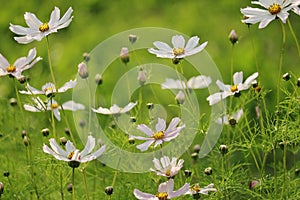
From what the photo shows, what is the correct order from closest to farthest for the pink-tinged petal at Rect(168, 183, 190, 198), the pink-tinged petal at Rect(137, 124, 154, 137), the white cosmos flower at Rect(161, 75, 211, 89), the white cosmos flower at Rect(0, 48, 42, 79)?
the pink-tinged petal at Rect(168, 183, 190, 198) < the pink-tinged petal at Rect(137, 124, 154, 137) < the white cosmos flower at Rect(0, 48, 42, 79) < the white cosmos flower at Rect(161, 75, 211, 89)

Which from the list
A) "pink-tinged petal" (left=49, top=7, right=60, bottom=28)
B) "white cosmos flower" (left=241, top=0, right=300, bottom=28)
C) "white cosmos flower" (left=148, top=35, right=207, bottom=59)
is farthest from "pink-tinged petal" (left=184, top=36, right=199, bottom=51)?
"pink-tinged petal" (left=49, top=7, right=60, bottom=28)

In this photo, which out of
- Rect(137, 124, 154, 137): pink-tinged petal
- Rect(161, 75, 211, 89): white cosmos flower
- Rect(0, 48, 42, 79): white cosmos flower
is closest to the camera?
Rect(137, 124, 154, 137): pink-tinged petal

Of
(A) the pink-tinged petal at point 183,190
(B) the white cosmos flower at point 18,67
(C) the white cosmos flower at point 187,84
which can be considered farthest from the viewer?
(C) the white cosmos flower at point 187,84

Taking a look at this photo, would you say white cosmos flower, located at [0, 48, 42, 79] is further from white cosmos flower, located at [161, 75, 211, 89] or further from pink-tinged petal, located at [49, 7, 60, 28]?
white cosmos flower, located at [161, 75, 211, 89]

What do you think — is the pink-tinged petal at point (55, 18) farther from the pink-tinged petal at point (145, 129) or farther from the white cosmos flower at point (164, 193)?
the white cosmos flower at point (164, 193)

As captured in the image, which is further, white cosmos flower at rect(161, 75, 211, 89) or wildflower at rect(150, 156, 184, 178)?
white cosmos flower at rect(161, 75, 211, 89)

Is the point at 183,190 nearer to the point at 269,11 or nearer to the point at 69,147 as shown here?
the point at 69,147

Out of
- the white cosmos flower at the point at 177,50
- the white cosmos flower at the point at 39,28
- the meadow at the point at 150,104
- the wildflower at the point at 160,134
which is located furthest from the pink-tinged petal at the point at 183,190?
the white cosmos flower at the point at 39,28

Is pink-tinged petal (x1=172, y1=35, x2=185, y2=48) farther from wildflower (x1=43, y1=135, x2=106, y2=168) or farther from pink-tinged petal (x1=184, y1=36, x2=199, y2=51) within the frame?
wildflower (x1=43, y1=135, x2=106, y2=168)

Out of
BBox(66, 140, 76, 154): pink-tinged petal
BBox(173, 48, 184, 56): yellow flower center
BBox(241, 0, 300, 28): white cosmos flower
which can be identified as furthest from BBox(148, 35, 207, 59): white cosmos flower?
BBox(66, 140, 76, 154): pink-tinged petal

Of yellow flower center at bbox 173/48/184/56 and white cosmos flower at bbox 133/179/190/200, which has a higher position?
yellow flower center at bbox 173/48/184/56

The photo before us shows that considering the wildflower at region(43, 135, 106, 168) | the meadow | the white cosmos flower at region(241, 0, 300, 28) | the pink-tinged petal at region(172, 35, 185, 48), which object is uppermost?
the white cosmos flower at region(241, 0, 300, 28)
